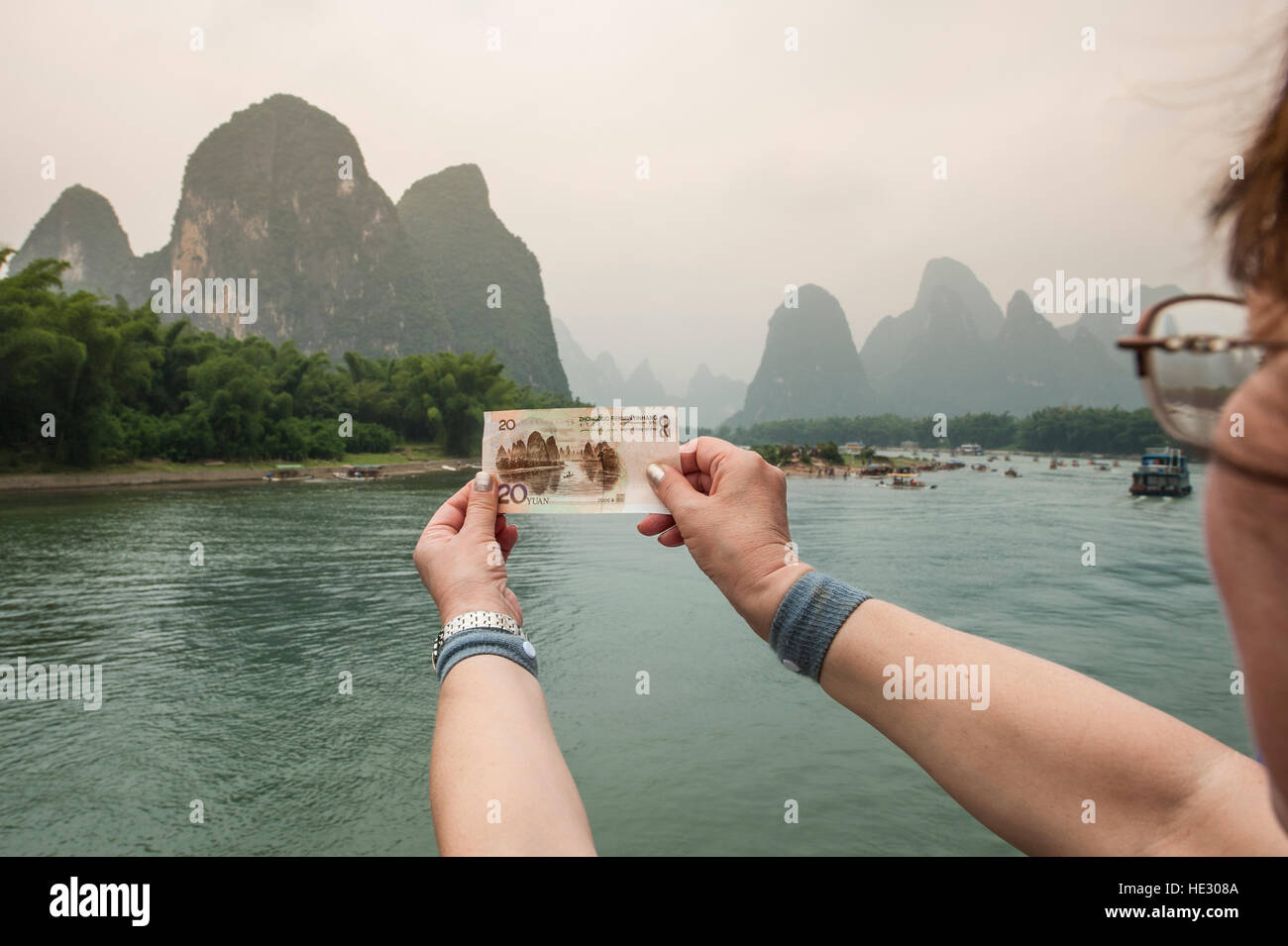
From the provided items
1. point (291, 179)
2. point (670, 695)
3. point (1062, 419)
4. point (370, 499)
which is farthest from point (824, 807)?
point (291, 179)

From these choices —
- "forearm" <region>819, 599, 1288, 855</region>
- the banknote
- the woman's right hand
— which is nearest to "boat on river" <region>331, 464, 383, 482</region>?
the banknote

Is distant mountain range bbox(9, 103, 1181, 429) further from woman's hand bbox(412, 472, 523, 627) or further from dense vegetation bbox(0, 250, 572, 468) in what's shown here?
woman's hand bbox(412, 472, 523, 627)

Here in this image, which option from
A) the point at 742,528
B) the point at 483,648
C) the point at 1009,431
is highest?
the point at 1009,431

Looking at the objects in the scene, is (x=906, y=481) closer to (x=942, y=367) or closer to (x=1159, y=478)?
(x=1159, y=478)

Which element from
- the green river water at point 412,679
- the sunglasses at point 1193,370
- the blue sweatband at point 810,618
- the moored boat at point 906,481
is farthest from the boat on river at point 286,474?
the sunglasses at point 1193,370

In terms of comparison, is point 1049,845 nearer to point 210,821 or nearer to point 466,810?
point 466,810

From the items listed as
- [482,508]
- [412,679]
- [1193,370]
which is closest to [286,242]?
[412,679]
